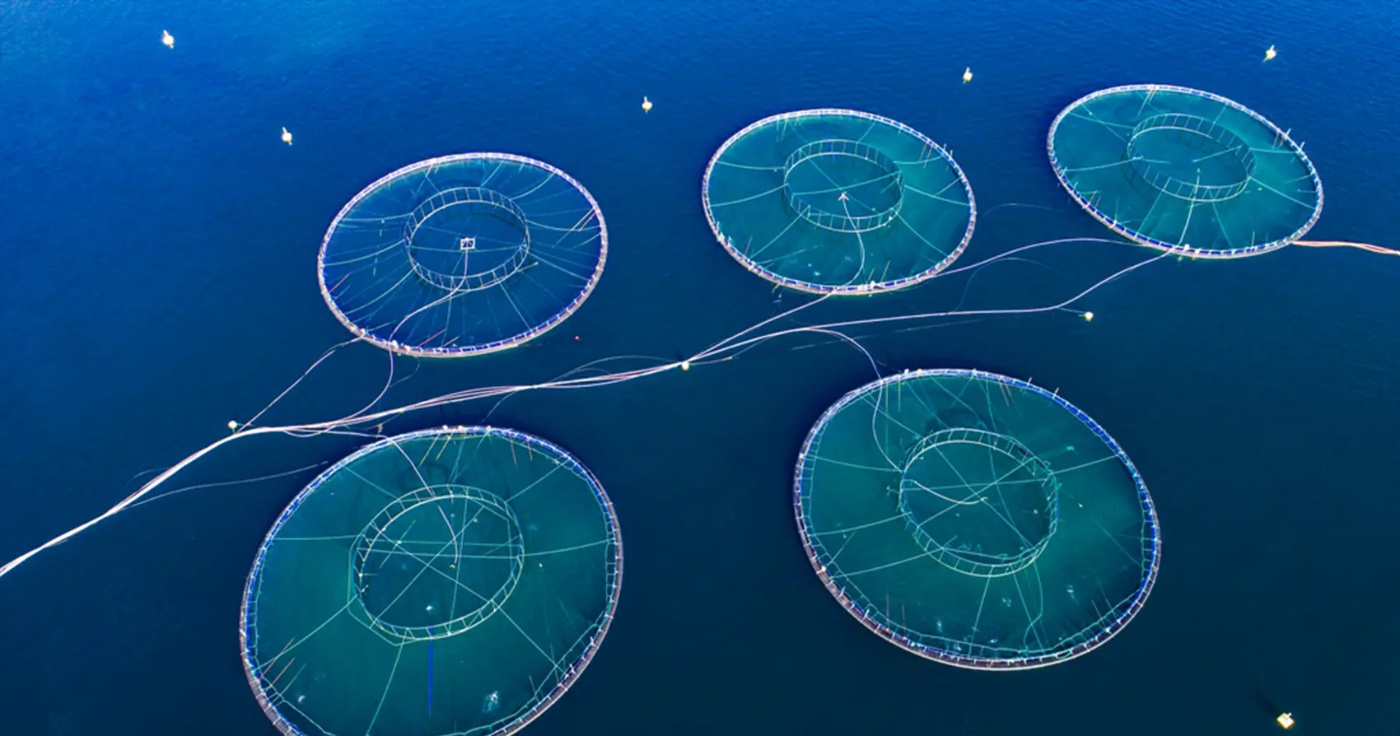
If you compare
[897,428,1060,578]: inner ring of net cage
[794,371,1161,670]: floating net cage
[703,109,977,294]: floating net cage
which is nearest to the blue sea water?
[794,371,1161,670]: floating net cage

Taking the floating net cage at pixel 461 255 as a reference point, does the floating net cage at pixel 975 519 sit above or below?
below

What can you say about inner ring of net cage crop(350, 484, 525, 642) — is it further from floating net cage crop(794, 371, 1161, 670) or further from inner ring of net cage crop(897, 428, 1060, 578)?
inner ring of net cage crop(897, 428, 1060, 578)

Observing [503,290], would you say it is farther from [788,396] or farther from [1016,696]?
[1016,696]

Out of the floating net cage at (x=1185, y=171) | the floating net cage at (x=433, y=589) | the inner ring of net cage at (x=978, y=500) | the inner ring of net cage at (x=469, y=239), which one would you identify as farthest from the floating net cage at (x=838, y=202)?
the floating net cage at (x=433, y=589)

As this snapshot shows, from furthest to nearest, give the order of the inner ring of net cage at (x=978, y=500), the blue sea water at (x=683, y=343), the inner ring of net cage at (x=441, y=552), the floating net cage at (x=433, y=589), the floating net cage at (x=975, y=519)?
1. the inner ring of net cage at (x=978, y=500)
2. the floating net cage at (x=975, y=519)
3. the inner ring of net cage at (x=441, y=552)
4. the blue sea water at (x=683, y=343)
5. the floating net cage at (x=433, y=589)

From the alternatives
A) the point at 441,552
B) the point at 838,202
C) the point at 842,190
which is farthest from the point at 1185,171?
the point at 441,552

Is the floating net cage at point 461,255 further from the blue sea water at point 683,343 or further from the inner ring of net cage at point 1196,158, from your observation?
the inner ring of net cage at point 1196,158

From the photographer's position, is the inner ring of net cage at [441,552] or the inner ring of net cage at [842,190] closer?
the inner ring of net cage at [441,552]
